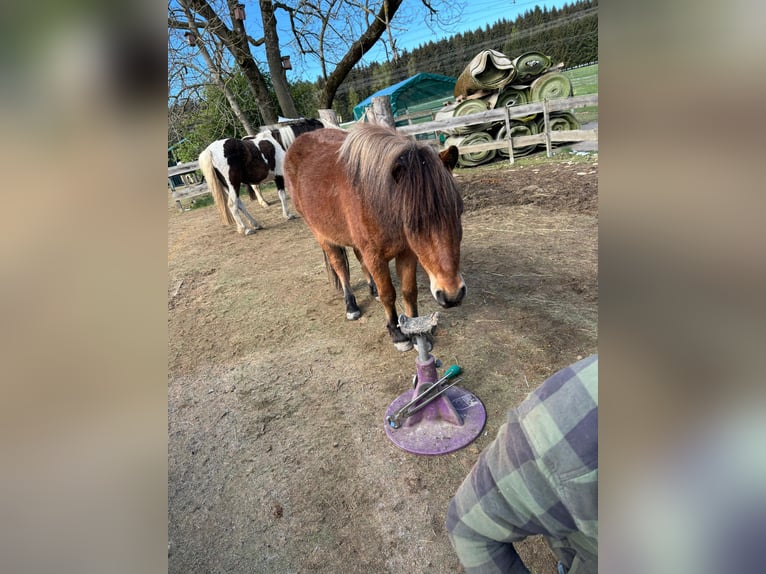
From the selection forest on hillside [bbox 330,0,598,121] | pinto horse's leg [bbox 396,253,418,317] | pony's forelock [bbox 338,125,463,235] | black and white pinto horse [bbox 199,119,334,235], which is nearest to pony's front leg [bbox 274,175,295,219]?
black and white pinto horse [bbox 199,119,334,235]

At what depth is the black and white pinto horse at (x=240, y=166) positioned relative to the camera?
615 centimetres

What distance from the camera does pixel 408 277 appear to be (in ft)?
8.26

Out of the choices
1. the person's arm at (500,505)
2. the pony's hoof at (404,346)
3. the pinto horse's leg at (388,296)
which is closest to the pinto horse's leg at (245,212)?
the pinto horse's leg at (388,296)

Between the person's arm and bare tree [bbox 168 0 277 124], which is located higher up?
bare tree [bbox 168 0 277 124]

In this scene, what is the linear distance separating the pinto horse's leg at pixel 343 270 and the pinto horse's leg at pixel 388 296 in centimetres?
51

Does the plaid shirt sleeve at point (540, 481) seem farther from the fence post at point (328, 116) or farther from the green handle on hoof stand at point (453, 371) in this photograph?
the fence post at point (328, 116)

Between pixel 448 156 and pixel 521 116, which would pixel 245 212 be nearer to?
pixel 448 156

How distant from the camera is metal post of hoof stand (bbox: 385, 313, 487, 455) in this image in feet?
6.25

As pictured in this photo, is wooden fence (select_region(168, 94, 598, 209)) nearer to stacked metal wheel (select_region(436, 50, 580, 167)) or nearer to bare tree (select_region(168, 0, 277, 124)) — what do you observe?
stacked metal wheel (select_region(436, 50, 580, 167))

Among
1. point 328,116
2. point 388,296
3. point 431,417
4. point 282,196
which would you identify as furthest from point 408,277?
point 282,196
